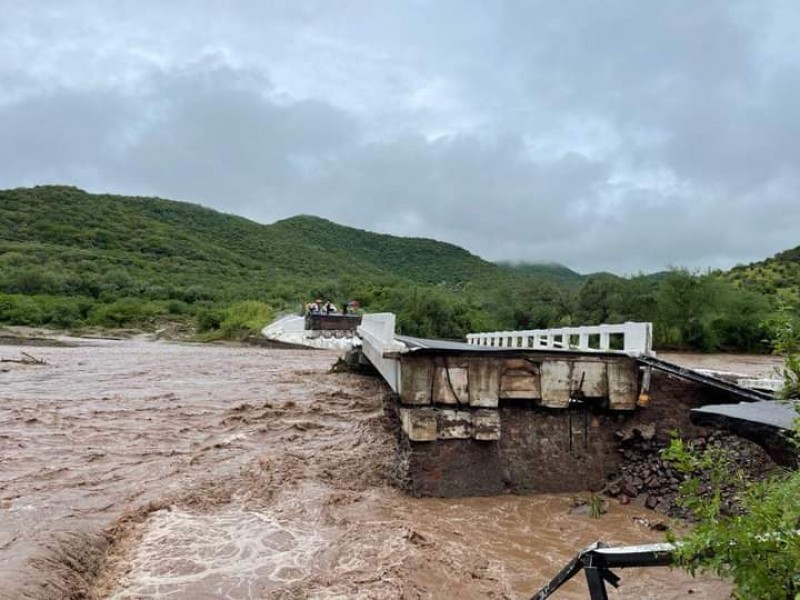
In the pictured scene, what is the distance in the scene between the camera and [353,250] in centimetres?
12912

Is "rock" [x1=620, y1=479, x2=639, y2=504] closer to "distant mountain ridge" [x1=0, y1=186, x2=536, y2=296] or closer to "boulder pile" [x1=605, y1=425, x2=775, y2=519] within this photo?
"boulder pile" [x1=605, y1=425, x2=775, y2=519]

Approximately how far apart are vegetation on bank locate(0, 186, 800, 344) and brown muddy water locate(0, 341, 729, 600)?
371 centimetres

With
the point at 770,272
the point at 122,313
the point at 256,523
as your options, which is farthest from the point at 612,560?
the point at 770,272

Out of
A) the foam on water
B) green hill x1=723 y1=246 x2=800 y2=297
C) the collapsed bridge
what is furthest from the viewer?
green hill x1=723 y1=246 x2=800 y2=297

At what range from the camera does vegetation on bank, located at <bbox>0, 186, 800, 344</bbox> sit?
4541cm

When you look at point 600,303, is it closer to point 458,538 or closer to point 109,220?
point 458,538

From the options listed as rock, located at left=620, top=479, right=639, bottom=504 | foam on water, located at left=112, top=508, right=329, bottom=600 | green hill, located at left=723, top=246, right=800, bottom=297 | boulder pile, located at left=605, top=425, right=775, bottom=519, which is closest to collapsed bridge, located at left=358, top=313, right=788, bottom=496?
boulder pile, located at left=605, top=425, right=775, bottom=519

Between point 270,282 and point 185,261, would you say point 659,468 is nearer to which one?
point 270,282

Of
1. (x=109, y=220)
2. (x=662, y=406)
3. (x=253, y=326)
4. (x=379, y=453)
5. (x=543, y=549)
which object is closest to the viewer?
(x=543, y=549)

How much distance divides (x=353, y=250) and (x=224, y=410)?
117m

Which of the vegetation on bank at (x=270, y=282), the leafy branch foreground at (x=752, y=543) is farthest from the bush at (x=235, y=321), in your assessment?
the leafy branch foreground at (x=752, y=543)

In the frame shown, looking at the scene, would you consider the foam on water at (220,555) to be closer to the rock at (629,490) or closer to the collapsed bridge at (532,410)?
the collapsed bridge at (532,410)

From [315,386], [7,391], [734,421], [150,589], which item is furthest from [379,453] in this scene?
[7,391]

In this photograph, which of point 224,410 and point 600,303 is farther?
point 600,303
